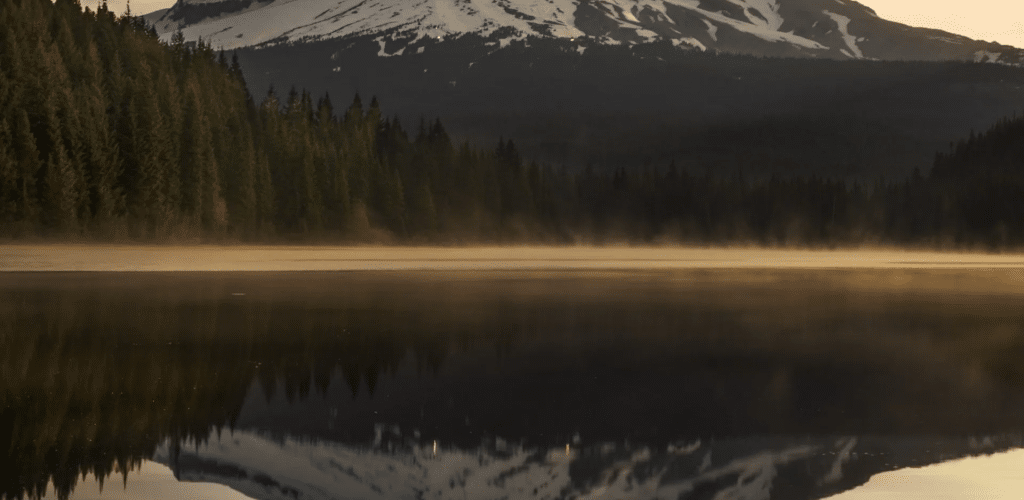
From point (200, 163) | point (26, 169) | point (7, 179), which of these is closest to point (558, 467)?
point (7, 179)

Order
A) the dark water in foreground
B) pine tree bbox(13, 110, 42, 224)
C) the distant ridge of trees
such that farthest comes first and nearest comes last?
1. the distant ridge of trees
2. pine tree bbox(13, 110, 42, 224)
3. the dark water in foreground

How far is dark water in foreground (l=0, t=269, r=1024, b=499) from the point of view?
12.7 m

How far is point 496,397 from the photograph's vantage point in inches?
679

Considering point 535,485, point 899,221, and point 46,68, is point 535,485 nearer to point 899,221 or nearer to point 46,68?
point 46,68

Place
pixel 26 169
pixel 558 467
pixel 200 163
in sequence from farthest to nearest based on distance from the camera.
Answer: pixel 200 163 → pixel 26 169 → pixel 558 467

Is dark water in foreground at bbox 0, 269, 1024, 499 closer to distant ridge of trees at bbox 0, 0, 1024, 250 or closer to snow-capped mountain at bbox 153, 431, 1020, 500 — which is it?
snow-capped mountain at bbox 153, 431, 1020, 500

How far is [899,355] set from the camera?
2295 centimetres

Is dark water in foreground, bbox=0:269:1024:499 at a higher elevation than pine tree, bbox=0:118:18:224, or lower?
higher

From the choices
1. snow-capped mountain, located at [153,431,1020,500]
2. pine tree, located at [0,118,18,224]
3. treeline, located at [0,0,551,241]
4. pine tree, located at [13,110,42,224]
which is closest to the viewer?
snow-capped mountain, located at [153,431,1020,500]

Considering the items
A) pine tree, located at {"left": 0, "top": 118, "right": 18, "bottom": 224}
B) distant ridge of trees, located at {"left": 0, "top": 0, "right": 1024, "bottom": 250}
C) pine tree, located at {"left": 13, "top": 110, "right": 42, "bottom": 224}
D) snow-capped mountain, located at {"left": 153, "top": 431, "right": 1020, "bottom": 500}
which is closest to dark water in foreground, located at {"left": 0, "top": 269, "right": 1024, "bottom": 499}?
snow-capped mountain, located at {"left": 153, "top": 431, "right": 1020, "bottom": 500}

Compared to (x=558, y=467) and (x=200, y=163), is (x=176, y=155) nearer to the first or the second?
(x=200, y=163)

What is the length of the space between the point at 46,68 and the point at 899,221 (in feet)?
469

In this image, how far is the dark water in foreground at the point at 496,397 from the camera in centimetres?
1266

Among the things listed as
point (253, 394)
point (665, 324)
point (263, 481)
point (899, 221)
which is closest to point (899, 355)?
point (665, 324)
